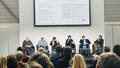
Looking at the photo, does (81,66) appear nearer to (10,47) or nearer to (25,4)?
(25,4)

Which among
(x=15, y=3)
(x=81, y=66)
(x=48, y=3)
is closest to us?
(x=81, y=66)

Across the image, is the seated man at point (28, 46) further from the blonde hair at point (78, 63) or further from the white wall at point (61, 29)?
the blonde hair at point (78, 63)

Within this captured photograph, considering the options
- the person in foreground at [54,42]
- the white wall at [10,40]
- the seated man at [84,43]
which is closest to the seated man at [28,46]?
the person in foreground at [54,42]

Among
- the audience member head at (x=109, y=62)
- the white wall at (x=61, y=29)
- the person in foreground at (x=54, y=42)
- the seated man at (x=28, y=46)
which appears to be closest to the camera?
the audience member head at (x=109, y=62)

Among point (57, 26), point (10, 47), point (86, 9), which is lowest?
point (10, 47)

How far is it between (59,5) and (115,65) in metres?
11.2

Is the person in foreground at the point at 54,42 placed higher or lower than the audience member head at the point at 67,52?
lower

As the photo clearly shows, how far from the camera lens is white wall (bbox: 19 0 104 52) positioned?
13.0m

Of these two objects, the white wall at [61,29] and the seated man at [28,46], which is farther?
the white wall at [61,29]

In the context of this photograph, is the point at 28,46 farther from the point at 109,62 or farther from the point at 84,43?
the point at 109,62

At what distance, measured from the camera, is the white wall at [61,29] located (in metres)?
13.0

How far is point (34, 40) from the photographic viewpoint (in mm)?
13055

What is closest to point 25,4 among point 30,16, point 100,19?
point 30,16

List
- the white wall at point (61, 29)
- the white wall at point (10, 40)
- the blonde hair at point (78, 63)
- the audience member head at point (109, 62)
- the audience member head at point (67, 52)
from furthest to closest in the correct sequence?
the white wall at point (10, 40)
the white wall at point (61, 29)
the audience member head at point (67, 52)
the blonde hair at point (78, 63)
the audience member head at point (109, 62)
